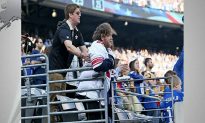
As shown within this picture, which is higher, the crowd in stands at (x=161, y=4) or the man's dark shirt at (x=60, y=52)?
the crowd in stands at (x=161, y=4)

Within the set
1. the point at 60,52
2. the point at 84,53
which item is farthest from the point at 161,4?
the point at 84,53

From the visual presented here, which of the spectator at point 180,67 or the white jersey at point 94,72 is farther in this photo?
the spectator at point 180,67

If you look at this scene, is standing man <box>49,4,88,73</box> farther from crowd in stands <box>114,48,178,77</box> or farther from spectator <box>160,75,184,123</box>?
crowd in stands <box>114,48,178,77</box>

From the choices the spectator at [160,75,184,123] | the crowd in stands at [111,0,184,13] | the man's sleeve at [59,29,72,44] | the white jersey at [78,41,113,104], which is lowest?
the spectator at [160,75,184,123]

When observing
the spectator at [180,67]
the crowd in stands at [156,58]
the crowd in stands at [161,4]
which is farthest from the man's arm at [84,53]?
the crowd in stands at [161,4]

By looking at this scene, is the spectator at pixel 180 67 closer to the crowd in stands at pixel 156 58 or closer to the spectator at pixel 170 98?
the spectator at pixel 170 98

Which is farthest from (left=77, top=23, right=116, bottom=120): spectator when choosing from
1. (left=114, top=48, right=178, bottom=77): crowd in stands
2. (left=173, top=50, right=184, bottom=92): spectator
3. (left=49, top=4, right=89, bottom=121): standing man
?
(left=114, top=48, right=178, bottom=77): crowd in stands

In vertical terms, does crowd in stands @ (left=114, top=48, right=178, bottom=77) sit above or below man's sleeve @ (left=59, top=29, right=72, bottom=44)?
below

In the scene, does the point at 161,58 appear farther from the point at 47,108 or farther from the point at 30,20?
the point at 47,108

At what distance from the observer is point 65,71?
5.66 m

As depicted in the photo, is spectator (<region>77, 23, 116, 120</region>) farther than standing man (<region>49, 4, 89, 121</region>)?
No

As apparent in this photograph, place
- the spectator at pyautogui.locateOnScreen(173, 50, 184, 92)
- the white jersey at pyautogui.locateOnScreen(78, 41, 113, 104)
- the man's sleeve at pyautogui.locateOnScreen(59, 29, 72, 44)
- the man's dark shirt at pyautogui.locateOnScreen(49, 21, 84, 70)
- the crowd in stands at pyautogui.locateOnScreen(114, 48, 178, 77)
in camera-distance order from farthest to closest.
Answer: the crowd in stands at pyautogui.locateOnScreen(114, 48, 178, 77) < the spectator at pyautogui.locateOnScreen(173, 50, 184, 92) < the man's dark shirt at pyautogui.locateOnScreen(49, 21, 84, 70) < the man's sleeve at pyautogui.locateOnScreen(59, 29, 72, 44) < the white jersey at pyautogui.locateOnScreen(78, 41, 113, 104)

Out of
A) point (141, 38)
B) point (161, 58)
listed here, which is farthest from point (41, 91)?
point (141, 38)

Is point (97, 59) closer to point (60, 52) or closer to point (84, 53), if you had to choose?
point (84, 53)
